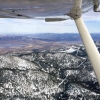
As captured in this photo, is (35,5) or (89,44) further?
(89,44)

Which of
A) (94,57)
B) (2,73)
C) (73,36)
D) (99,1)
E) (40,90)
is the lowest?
(40,90)

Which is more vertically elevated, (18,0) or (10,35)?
(18,0)

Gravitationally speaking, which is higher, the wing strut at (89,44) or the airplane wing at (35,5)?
the airplane wing at (35,5)

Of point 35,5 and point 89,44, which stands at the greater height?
point 35,5

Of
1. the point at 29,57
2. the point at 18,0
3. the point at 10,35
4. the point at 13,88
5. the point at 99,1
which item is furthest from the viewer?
the point at 10,35

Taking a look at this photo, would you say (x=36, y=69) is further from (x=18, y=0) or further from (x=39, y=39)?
(x=18, y=0)

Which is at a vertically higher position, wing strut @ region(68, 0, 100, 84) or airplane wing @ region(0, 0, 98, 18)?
airplane wing @ region(0, 0, 98, 18)

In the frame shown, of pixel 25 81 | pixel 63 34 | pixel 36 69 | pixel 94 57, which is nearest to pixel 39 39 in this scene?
pixel 63 34

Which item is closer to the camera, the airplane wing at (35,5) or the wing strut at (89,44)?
the airplane wing at (35,5)

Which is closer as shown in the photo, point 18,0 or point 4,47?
point 18,0

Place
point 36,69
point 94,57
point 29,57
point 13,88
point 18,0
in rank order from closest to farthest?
point 18,0, point 94,57, point 13,88, point 36,69, point 29,57

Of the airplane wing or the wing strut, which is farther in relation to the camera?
the wing strut
